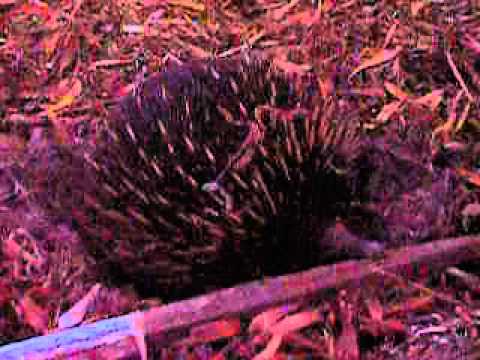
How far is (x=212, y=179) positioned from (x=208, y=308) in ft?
0.96

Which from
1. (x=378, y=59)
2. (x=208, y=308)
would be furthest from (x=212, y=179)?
(x=378, y=59)

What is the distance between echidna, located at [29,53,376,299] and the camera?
4.82ft

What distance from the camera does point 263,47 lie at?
2.16m

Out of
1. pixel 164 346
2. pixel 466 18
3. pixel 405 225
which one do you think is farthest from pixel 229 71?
pixel 466 18

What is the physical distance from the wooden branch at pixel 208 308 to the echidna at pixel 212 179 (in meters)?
0.21

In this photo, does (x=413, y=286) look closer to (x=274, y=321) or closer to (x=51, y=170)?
(x=274, y=321)

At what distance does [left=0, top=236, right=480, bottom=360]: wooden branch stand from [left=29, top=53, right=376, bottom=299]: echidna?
0.69ft

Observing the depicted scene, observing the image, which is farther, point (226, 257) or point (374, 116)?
point (374, 116)

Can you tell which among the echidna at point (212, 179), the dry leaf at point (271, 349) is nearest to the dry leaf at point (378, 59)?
the echidna at point (212, 179)

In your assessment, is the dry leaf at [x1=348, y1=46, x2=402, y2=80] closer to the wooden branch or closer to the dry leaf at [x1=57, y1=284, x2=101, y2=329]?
the wooden branch

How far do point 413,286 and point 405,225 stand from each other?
0.27 meters

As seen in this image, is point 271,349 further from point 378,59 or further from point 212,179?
point 378,59

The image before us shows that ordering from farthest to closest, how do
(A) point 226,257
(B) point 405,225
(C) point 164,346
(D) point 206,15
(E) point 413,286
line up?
(D) point 206,15, (B) point 405,225, (A) point 226,257, (E) point 413,286, (C) point 164,346

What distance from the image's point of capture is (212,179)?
1469mm
